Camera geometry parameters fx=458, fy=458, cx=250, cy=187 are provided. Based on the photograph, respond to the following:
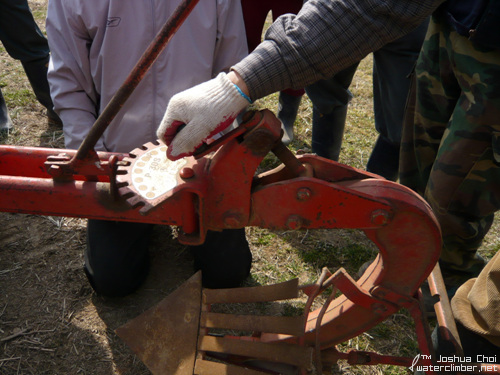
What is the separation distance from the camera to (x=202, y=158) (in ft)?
4.51

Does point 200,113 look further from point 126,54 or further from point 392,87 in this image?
point 392,87

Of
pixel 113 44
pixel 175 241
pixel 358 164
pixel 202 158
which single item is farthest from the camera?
pixel 358 164

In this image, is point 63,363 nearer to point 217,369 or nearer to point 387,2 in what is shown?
point 217,369

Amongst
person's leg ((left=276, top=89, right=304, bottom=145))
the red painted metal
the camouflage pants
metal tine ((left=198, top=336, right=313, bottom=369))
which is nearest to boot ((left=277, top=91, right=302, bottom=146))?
person's leg ((left=276, top=89, right=304, bottom=145))

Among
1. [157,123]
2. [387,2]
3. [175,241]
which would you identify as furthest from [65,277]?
[387,2]

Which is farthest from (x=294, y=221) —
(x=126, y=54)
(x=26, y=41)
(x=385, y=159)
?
(x=26, y=41)

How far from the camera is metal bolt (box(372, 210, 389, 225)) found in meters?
1.32

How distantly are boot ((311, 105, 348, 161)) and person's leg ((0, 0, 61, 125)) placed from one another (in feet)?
6.92

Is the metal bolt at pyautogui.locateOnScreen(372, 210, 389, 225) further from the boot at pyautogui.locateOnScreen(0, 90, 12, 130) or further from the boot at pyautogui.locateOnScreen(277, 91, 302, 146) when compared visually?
the boot at pyautogui.locateOnScreen(0, 90, 12, 130)

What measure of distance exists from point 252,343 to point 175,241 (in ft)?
3.79

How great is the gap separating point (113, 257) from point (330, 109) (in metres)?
1.58

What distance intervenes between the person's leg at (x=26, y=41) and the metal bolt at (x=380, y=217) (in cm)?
311

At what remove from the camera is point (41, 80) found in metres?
3.61

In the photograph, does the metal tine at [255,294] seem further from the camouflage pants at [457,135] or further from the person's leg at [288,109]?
the person's leg at [288,109]
